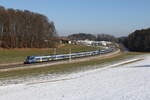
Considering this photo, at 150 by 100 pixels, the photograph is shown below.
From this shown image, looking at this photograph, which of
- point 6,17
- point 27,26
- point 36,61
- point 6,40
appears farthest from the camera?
point 27,26

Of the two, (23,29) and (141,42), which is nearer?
(23,29)

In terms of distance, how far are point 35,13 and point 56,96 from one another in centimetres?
9798

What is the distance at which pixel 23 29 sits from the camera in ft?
327

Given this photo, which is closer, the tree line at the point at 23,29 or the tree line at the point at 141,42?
the tree line at the point at 23,29

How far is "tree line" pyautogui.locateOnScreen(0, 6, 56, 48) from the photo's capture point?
302ft

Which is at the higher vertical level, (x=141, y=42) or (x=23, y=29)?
(x=23, y=29)

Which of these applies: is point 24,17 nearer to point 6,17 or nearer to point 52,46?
point 6,17

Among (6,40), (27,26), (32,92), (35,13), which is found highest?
(35,13)

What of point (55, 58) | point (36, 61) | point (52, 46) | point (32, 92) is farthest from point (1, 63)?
point (52, 46)

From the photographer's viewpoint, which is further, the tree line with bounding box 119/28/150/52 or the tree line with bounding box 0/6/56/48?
the tree line with bounding box 119/28/150/52

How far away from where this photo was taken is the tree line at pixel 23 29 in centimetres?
9200

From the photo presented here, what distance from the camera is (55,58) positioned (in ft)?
169

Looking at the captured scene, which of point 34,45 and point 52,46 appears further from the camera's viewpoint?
point 52,46

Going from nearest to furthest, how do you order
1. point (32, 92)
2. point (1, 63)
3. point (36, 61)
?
point (32, 92)
point (1, 63)
point (36, 61)
